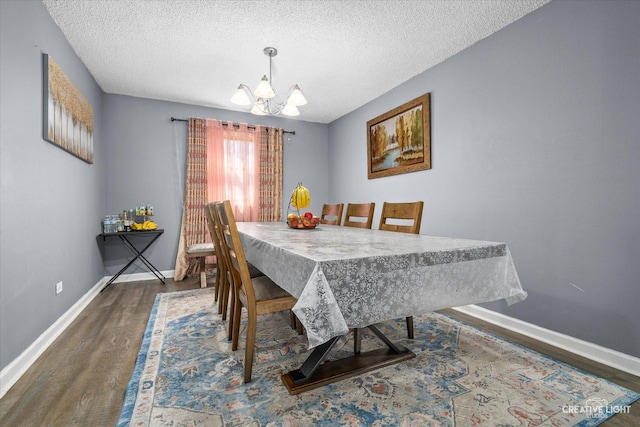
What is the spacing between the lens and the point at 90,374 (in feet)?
5.36

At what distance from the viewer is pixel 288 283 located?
1.16 meters

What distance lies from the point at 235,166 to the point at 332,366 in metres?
3.50

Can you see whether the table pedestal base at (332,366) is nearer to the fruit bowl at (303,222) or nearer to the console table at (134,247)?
the fruit bowl at (303,222)

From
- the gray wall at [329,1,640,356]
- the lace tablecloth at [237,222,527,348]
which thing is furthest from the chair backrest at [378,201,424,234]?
the gray wall at [329,1,640,356]

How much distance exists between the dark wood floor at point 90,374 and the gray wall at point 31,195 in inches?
7.3

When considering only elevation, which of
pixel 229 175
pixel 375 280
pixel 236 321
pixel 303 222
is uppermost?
pixel 229 175

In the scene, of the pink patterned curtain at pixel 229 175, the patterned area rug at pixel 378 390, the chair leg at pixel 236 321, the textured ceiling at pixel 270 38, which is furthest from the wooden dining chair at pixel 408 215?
the pink patterned curtain at pixel 229 175

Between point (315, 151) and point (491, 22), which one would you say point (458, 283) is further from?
point (315, 151)

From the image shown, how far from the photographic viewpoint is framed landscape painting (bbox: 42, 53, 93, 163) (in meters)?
2.10

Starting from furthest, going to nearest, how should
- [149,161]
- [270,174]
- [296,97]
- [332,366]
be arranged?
[270,174], [149,161], [296,97], [332,366]

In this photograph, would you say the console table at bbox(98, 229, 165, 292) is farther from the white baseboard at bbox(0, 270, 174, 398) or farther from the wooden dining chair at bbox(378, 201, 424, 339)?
the wooden dining chair at bbox(378, 201, 424, 339)

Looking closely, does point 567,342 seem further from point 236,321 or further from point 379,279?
point 236,321

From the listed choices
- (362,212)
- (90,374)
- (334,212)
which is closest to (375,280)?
(362,212)

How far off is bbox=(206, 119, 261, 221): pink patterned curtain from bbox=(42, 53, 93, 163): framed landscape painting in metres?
1.45
